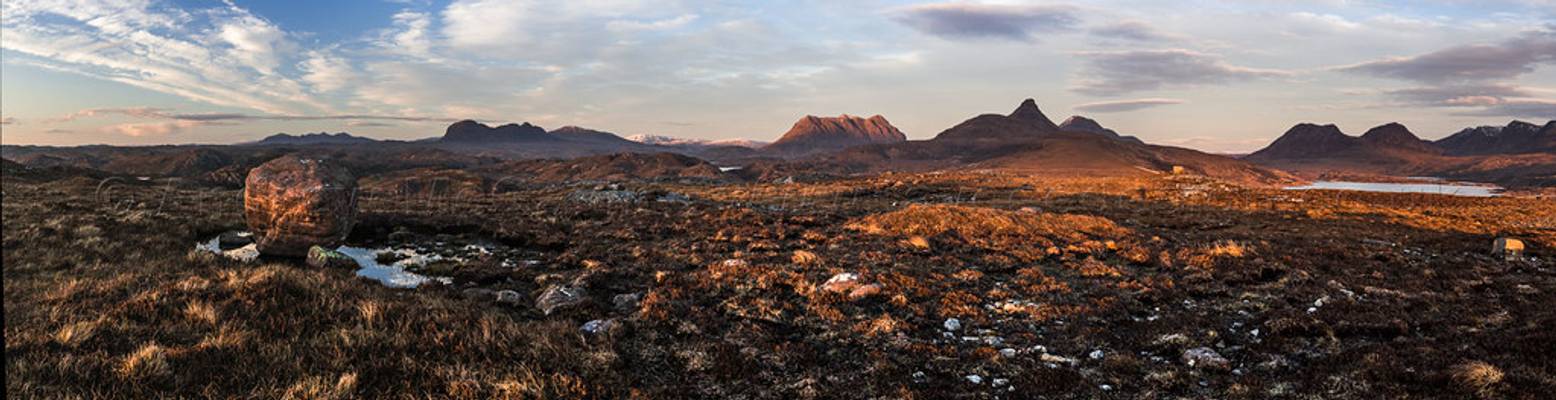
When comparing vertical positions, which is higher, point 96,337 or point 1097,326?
point 96,337

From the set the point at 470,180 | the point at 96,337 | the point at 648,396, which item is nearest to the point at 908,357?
the point at 648,396

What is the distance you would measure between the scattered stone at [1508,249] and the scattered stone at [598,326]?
32.9m

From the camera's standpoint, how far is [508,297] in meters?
15.2

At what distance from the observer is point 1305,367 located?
33.7ft

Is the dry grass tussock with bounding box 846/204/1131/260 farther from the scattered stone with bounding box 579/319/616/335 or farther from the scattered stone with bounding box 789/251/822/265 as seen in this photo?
the scattered stone with bounding box 579/319/616/335

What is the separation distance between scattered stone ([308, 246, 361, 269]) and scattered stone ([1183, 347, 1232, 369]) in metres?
21.4

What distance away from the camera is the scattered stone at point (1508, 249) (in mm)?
24172

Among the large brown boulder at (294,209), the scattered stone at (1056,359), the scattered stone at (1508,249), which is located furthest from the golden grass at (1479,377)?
the large brown boulder at (294,209)

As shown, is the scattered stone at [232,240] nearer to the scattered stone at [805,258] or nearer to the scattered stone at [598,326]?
the scattered stone at [598,326]

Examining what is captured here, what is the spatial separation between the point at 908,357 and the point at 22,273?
72.8 ft

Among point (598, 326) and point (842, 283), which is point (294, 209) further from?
point (842, 283)

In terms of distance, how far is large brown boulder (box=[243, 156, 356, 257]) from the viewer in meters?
20.4

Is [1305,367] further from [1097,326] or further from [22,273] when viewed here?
[22,273]

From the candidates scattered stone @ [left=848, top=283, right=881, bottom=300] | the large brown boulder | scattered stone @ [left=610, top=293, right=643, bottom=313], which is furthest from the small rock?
the large brown boulder
